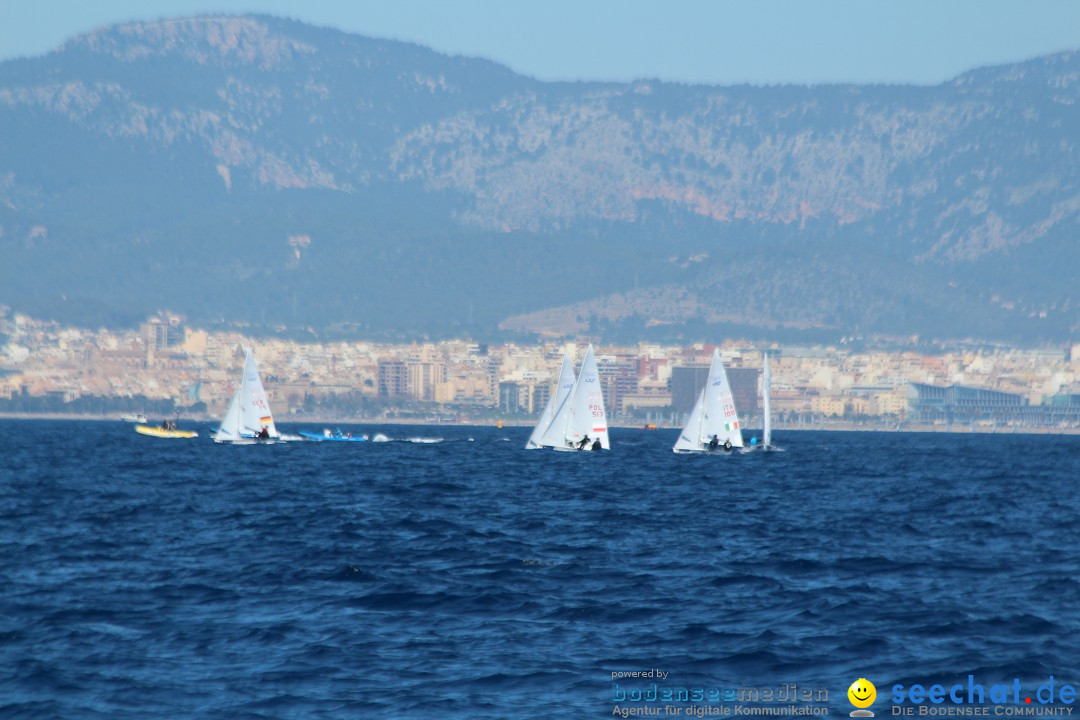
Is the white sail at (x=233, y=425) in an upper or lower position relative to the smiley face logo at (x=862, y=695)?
upper

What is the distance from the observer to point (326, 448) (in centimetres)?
14162

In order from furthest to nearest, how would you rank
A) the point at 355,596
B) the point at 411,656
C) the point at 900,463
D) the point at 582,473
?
the point at 900,463 → the point at 582,473 → the point at 355,596 → the point at 411,656

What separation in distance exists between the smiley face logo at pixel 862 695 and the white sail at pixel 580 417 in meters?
89.1

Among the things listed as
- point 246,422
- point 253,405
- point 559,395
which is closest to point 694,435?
point 559,395

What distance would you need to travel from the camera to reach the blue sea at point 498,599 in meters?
29.9

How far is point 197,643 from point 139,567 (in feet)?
36.9

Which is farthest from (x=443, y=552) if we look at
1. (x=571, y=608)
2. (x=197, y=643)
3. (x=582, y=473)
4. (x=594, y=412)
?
(x=594, y=412)

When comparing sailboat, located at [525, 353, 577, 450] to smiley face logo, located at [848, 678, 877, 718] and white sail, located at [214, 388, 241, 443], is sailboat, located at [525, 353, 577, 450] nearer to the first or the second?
white sail, located at [214, 388, 241, 443]

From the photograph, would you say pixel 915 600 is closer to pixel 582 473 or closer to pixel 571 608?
pixel 571 608

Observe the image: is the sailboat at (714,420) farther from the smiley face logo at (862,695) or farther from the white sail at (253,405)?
the smiley face logo at (862,695)

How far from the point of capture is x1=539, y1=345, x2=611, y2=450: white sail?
390 ft

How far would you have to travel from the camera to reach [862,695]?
→ 2858 centimetres

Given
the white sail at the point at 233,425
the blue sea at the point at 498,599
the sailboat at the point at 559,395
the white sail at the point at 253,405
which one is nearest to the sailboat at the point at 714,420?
the sailboat at the point at 559,395

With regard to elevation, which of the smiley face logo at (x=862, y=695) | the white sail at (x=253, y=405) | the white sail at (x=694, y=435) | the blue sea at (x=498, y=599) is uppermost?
the white sail at (x=253, y=405)
